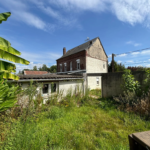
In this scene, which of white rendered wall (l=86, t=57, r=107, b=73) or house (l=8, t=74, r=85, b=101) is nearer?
house (l=8, t=74, r=85, b=101)

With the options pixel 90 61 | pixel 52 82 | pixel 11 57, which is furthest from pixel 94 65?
pixel 11 57

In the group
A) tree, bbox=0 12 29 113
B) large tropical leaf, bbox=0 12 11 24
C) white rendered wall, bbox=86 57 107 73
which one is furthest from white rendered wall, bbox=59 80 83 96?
white rendered wall, bbox=86 57 107 73

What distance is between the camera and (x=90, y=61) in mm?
16578

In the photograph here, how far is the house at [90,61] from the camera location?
16000mm

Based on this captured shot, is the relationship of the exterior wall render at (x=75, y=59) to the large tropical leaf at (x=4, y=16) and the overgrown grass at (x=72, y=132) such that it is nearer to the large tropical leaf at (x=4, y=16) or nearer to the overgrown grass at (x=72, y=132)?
the overgrown grass at (x=72, y=132)

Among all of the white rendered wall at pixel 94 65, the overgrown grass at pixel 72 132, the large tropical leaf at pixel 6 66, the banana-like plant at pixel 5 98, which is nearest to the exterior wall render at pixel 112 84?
the overgrown grass at pixel 72 132

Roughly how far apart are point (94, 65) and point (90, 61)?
1.48 metres

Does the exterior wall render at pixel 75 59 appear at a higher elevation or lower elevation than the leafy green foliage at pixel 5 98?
higher

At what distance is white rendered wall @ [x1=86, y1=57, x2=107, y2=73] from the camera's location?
16172 mm

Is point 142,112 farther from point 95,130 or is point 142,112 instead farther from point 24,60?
point 24,60

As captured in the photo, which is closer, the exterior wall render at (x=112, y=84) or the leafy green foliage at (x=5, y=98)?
the leafy green foliage at (x=5, y=98)

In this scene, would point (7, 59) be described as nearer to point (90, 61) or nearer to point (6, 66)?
point (6, 66)

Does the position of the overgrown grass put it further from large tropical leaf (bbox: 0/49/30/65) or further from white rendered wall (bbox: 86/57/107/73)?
white rendered wall (bbox: 86/57/107/73)

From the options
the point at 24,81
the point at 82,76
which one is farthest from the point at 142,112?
the point at 24,81
